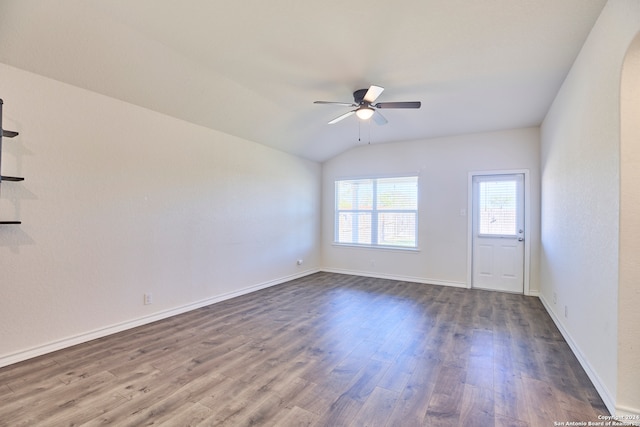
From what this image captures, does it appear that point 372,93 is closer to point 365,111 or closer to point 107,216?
point 365,111

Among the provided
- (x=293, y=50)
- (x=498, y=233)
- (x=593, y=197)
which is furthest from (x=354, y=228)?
(x=593, y=197)

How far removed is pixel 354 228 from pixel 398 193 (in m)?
1.19

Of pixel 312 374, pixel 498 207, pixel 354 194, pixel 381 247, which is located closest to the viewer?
pixel 312 374

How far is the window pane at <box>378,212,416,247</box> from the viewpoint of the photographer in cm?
579

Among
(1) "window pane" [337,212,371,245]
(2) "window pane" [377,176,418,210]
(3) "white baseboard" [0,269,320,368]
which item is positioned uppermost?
(2) "window pane" [377,176,418,210]

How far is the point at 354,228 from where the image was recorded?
6422mm

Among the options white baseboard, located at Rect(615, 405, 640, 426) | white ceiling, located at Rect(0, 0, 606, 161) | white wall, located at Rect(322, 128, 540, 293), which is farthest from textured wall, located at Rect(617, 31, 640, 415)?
white wall, located at Rect(322, 128, 540, 293)

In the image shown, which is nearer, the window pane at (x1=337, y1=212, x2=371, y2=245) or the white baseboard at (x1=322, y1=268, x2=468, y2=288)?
the white baseboard at (x1=322, y1=268, x2=468, y2=288)

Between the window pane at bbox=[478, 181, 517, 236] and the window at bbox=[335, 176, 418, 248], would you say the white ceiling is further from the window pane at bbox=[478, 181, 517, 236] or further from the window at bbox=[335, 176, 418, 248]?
the window at bbox=[335, 176, 418, 248]

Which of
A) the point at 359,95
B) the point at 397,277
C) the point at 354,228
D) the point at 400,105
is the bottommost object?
the point at 397,277

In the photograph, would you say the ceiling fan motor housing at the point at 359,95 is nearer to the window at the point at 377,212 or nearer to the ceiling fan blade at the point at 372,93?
the ceiling fan blade at the point at 372,93

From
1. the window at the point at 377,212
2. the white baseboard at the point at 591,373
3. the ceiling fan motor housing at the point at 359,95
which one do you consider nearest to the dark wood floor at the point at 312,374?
the white baseboard at the point at 591,373

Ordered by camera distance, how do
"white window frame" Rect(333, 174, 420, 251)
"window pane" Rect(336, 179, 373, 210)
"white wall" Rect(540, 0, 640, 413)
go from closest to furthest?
"white wall" Rect(540, 0, 640, 413), "white window frame" Rect(333, 174, 420, 251), "window pane" Rect(336, 179, 373, 210)

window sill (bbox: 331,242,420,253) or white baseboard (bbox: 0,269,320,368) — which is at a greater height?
window sill (bbox: 331,242,420,253)
